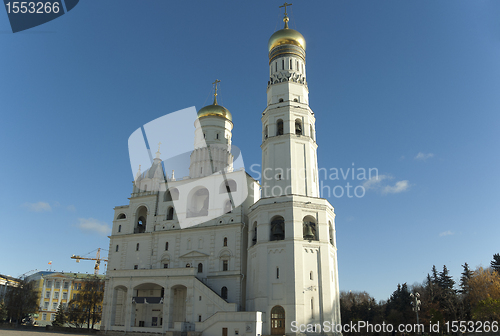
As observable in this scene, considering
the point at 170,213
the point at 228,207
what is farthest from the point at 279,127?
the point at 170,213

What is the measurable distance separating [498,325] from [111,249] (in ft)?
117

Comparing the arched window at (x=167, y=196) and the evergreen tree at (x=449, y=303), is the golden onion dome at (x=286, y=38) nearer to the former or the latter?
the arched window at (x=167, y=196)

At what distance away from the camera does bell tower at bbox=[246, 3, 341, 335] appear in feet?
93.6

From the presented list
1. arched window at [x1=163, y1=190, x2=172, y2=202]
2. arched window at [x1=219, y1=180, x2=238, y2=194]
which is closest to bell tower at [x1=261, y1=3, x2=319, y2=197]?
arched window at [x1=219, y1=180, x2=238, y2=194]

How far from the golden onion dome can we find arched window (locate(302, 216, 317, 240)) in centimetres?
1751

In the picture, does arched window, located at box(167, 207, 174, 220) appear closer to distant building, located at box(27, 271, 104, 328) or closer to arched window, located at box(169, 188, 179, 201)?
arched window, located at box(169, 188, 179, 201)

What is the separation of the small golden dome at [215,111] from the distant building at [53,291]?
45860 millimetres

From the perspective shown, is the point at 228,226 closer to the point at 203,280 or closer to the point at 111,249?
the point at 203,280

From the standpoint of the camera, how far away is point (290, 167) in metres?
33.2

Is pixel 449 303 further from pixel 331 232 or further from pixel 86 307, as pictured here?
pixel 86 307

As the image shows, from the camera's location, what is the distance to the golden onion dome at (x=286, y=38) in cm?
3775

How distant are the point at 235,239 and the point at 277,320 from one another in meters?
8.82

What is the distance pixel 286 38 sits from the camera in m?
37.8

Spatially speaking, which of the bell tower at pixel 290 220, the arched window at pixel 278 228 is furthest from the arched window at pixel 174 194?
the arched window at pixel 278 228
